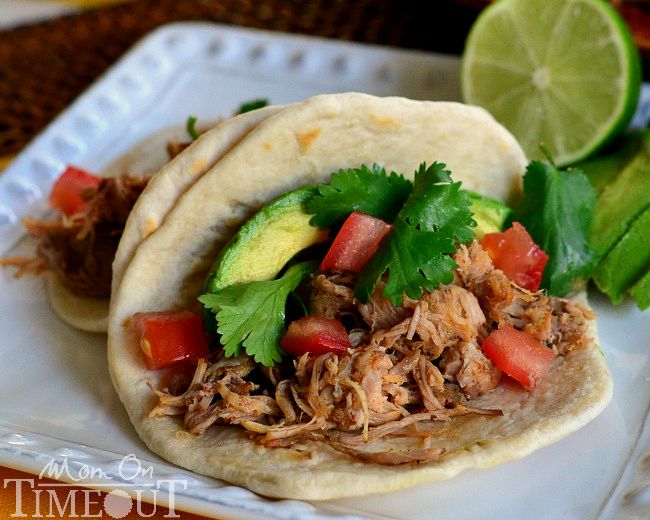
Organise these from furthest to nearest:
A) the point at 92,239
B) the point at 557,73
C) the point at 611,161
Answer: the point at 557,73 → the point at 611,161 → the point at 92,239

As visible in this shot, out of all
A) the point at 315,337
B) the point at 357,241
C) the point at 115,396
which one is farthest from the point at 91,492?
the point at 357,241

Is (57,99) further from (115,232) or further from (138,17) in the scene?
(115,232)

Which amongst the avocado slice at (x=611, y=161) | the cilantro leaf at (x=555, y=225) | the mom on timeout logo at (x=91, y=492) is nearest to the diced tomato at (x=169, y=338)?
the mom on timeout logo at (x=91, y=492)

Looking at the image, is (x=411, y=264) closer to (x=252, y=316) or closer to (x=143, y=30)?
(x=252, y=316)

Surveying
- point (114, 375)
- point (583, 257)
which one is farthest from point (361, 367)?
point (583, 257)

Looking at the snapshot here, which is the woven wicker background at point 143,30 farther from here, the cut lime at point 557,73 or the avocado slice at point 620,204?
the avocado slice at point 620,204

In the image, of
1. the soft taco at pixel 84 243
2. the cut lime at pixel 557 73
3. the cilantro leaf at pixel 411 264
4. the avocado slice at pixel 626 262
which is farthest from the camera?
the cut lime at pixel 557 73
